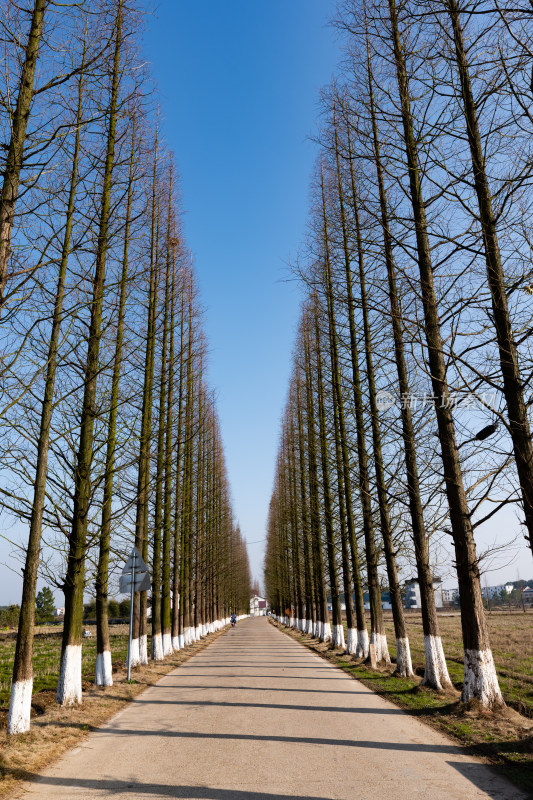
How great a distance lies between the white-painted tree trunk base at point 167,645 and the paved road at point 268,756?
1083 centimetres

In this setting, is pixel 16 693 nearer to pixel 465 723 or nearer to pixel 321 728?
pixel 321 728

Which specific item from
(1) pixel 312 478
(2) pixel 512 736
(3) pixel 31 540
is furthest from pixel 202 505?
(2) pixel 512 736

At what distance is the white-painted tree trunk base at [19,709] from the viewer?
718cm

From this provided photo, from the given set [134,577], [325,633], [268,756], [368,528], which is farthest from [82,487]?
[325,633]

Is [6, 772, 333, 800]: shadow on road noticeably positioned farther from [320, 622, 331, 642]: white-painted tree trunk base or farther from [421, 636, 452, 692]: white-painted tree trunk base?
[320, 622, 331, 642]: white-painted tree trunk base

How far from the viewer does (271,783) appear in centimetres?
525

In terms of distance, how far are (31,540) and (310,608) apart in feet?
102

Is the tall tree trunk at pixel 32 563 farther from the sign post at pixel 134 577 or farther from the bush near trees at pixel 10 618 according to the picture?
the bush near trees at pixel 10 618

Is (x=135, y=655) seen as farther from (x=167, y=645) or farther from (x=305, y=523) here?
(x=305, y=523)

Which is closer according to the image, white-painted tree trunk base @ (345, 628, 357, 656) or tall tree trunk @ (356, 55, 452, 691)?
tall tree trunk @ (356, 55, 452, 691)

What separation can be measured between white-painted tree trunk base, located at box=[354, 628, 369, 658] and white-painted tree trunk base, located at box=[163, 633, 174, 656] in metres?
7.11

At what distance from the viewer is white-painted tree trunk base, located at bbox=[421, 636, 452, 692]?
1052cm

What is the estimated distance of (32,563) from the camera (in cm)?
816

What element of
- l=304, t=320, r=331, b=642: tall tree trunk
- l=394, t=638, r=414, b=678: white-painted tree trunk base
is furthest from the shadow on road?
l=304, t=320, r=331, b=642: tall tree trunk
